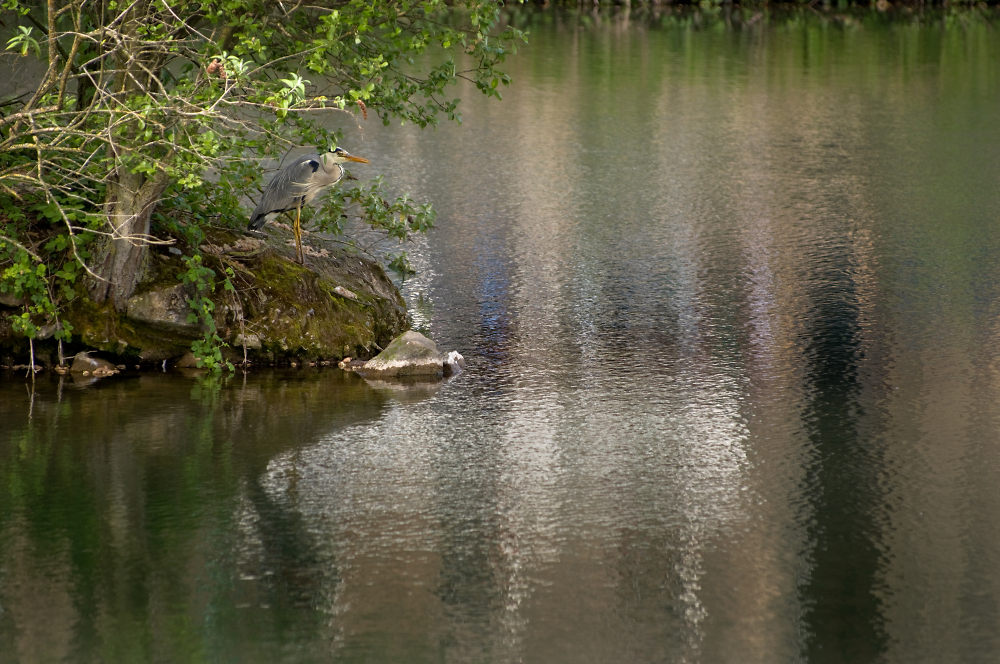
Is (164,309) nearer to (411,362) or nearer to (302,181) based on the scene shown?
(302,181)

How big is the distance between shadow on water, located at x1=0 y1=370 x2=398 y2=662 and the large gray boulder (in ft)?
0.79

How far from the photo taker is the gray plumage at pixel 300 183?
8.62 meters

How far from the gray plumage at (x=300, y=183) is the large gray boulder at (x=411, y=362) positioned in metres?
1.25

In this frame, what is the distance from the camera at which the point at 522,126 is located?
1822 centimetres

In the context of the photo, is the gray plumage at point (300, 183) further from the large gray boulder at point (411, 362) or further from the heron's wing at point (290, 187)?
the large gray boulder at point (411, 362)

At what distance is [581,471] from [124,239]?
3451 mm

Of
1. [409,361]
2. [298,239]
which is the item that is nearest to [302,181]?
[298,239]

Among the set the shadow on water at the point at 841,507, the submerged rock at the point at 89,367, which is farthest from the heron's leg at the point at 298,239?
the shadow on water at the point at 841,507

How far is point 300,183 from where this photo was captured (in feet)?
28.3

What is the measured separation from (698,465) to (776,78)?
1832 centimetres

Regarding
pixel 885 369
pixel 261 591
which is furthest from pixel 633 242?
pixel 261 591

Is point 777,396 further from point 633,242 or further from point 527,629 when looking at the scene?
point 633,242

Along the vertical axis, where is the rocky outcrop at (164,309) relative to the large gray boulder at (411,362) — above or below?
above

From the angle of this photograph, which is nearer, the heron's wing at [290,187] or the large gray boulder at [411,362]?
the large gray boulder at [411,362]
